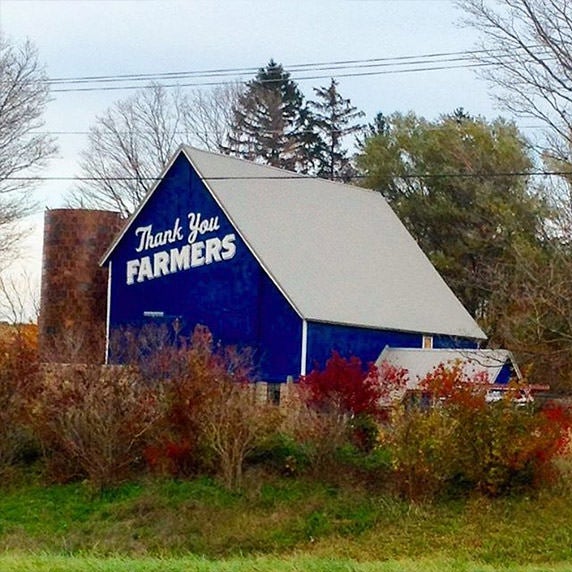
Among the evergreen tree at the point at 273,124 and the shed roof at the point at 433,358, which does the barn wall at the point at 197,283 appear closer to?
the shed roof at the point at 433,358

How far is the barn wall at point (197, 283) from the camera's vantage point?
27.0 meters

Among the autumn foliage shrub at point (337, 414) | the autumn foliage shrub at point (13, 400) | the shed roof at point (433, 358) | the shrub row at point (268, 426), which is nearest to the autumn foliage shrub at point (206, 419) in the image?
the shrub row at point (268, 426)

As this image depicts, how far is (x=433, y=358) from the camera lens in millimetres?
27000

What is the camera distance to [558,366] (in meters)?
23.0

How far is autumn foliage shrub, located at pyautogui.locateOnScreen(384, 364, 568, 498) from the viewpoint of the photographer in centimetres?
1578

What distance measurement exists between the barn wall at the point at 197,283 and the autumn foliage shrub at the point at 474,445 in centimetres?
1050

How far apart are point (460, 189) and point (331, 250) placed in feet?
43.1

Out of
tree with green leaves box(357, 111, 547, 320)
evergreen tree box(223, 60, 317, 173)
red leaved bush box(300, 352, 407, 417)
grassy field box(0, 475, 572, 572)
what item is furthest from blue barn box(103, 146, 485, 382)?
evergreen tree box(223, 60, 317, 173)

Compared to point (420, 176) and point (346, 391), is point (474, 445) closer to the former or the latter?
point (346, 391)

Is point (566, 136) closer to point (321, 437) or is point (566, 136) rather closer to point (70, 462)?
point (321, 437)

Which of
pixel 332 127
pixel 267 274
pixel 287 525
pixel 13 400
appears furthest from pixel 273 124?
pixel 287 525

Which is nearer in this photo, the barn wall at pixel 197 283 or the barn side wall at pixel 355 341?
the barn side wall at pixel 355 341

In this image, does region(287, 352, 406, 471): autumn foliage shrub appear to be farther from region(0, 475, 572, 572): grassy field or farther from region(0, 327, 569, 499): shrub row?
region(0, 475, 572, 572): grassy field

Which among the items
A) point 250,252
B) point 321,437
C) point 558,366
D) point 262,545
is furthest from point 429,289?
point 262,545
